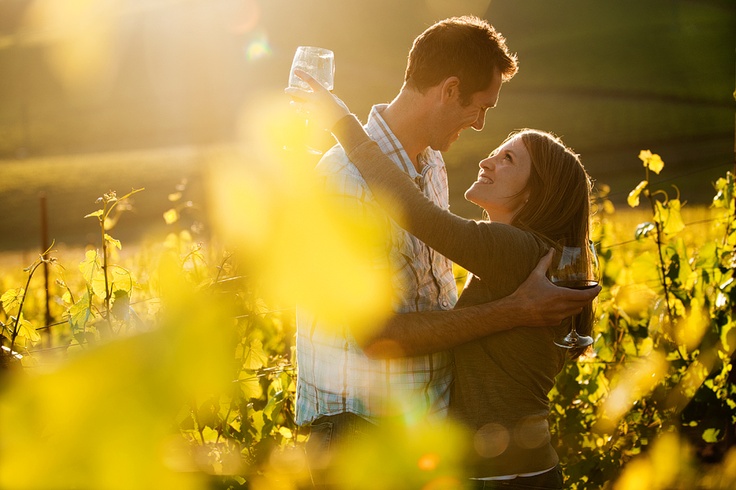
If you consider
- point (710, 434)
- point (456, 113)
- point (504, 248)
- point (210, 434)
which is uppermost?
point (456, 113)

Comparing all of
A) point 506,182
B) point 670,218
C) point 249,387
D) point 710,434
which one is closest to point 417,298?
point 506,182

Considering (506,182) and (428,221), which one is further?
(506,182)

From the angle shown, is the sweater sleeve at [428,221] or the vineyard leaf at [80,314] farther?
the vineyard leaf at [80,314]

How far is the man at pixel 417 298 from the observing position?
196cm

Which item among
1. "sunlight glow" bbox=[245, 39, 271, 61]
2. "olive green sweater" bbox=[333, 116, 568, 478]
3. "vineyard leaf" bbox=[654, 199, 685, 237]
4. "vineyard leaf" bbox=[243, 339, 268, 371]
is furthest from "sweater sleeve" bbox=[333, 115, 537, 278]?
"sunlight glow" bbox=[245, 39, 271, 61]

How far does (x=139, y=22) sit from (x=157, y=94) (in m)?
16.5

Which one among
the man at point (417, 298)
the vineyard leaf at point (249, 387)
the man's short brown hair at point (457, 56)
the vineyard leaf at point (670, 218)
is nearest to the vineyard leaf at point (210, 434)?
the vineyard leaf at point (249, 387)

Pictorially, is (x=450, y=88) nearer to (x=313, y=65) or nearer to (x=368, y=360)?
(x=313, y=65)

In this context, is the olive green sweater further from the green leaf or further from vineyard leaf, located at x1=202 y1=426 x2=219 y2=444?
the green leaf

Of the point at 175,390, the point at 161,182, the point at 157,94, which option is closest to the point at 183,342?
the point at 175,390

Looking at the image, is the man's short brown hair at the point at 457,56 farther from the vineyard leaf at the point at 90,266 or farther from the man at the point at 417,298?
the vineyard leaf at the point at 90,266

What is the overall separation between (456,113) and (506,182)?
35cm

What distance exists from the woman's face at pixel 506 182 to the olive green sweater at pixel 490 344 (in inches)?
5.8

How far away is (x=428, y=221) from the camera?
1.93m
